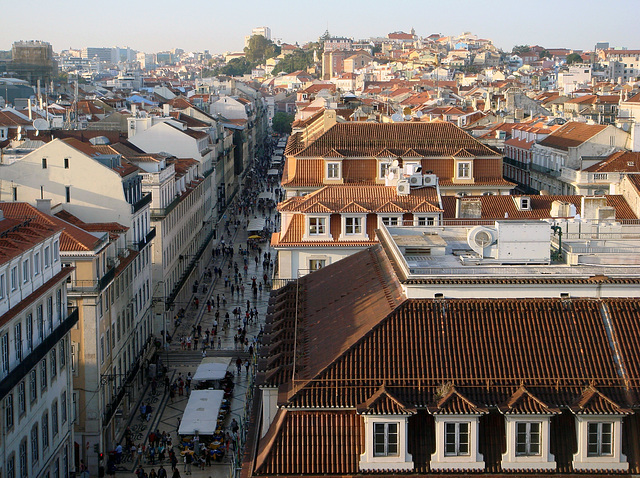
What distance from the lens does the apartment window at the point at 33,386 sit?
34031mm

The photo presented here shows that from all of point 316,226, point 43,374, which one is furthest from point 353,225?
point 43,374

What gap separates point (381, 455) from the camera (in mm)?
22828

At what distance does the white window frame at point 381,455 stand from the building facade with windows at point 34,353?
12.7 m

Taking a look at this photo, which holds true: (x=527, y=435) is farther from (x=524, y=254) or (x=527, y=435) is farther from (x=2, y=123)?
(x=2, y=123)

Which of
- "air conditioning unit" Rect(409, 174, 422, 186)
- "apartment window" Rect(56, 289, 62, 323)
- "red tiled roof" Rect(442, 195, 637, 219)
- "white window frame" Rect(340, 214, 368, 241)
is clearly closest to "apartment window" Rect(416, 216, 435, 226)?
"red tiled roof" Rect(442, 195, 637, 219)

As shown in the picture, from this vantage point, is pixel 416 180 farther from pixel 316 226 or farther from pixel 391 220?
pixel 316 226

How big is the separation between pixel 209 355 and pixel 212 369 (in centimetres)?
558

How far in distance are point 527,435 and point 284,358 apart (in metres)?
6.92

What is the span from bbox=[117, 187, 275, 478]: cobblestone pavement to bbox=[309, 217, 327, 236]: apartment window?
7.12 meters

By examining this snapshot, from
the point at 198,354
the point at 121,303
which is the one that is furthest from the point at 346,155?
the point at 121,303

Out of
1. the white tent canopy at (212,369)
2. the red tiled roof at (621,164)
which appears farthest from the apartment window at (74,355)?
the red tiled roof at (621,164)

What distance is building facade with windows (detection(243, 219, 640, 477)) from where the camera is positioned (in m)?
22.8

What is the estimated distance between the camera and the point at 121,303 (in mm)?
48938

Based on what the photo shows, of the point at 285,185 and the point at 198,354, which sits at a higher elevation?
the point at 285,185
